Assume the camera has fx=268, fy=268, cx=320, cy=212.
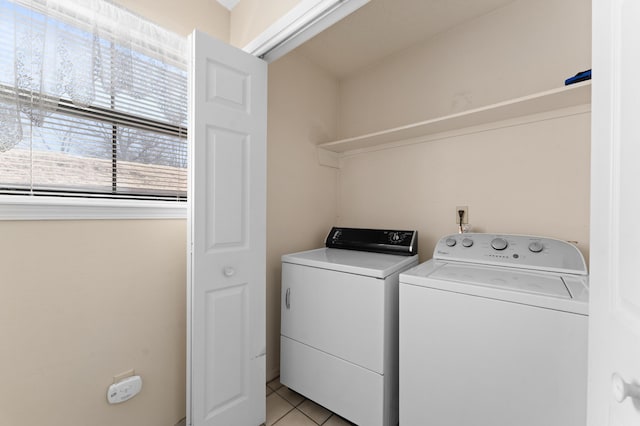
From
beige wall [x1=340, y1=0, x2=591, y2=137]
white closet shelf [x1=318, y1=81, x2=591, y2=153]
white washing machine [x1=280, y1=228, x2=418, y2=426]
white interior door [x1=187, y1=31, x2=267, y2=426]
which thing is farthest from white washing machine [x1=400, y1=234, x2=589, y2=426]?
beige wall [x1=340, y1=0, x2=591, y2=137]

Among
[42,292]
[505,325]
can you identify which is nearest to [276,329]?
[42,292]

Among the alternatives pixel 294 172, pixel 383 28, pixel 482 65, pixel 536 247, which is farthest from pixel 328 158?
pixel 536 247

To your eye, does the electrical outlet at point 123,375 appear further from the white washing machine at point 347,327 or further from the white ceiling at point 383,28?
the white ceiling at point 383,28

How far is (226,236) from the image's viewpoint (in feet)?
4.52

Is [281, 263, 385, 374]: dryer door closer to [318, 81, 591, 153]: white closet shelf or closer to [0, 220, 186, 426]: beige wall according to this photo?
[0, 220, 186, 426]: beige wall

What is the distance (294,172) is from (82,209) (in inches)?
50.1

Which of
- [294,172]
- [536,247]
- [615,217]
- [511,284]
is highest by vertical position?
[294,172]

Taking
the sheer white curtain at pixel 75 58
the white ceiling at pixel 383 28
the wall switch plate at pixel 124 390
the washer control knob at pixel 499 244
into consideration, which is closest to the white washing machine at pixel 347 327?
the washer control knob at pixel 499 244

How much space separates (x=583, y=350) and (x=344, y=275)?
3.18ft

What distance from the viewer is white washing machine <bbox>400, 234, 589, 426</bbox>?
0.96m

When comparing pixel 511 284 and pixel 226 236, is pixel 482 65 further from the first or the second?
pixel 226 236

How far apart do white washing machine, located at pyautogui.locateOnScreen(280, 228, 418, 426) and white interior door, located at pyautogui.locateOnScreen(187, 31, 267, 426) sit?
0.26 m

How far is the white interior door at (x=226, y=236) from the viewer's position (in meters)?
1.27

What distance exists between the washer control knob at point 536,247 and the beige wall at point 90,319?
185 centimetres
